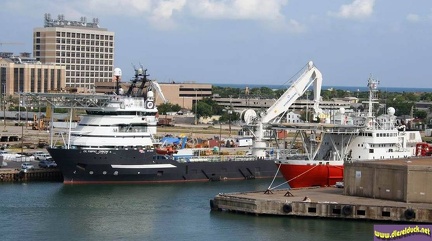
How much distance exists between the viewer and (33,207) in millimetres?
54875

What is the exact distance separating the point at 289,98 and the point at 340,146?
10668 mm

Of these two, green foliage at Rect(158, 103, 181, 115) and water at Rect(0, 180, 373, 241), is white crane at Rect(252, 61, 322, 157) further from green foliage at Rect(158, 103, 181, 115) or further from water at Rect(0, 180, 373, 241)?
green foliage at Rect(158, 103, 181, 115)

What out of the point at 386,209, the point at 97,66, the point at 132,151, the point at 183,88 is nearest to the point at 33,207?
the point at 132,151

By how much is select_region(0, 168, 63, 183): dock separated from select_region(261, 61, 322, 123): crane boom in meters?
15.4

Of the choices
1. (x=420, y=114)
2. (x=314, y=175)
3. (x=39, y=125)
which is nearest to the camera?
(x=314, y=175)

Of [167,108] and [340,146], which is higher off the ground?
[167,108]

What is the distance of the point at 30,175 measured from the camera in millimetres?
68625


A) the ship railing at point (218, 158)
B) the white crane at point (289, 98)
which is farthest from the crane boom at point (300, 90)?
the ship railing at point (218, 158)

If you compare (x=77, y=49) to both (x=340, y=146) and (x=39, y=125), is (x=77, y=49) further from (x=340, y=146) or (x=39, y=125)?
(x=340, y=146)

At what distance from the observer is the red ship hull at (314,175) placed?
61375 millimetres

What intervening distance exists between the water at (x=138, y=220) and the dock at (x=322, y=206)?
44cm

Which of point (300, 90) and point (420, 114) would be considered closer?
point (300, 90)

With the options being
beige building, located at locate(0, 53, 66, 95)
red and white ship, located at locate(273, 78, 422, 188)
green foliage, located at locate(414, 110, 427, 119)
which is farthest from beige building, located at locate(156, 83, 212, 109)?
red and white ship, located at locate(273, 78, 422, 188)

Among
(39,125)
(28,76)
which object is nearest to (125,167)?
(39,125)
